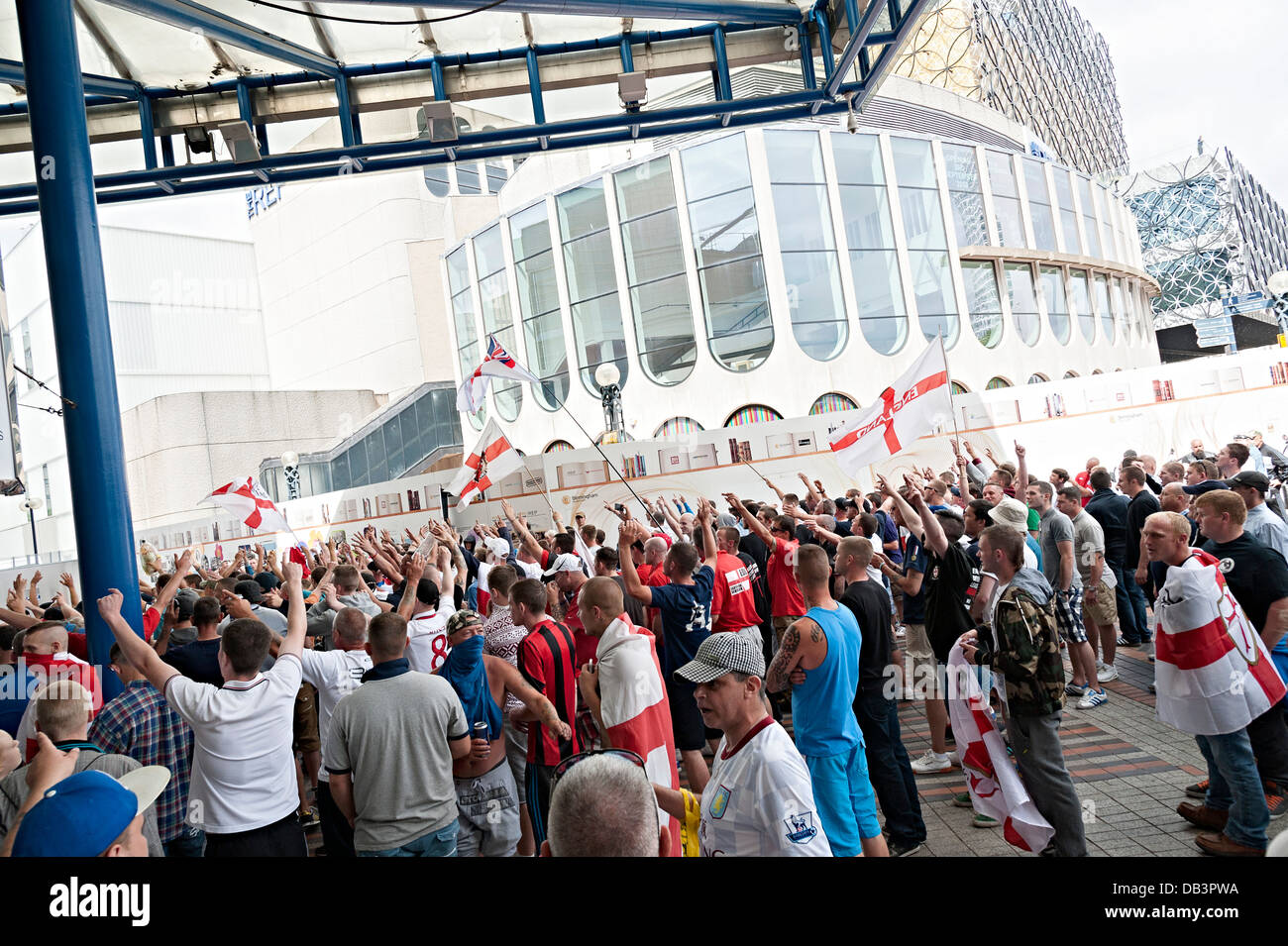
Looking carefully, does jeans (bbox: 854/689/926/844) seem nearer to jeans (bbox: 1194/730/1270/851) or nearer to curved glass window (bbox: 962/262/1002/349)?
jeans (bbox: 1194/730/1270/851)

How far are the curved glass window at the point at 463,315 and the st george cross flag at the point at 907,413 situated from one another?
31715 millimetres

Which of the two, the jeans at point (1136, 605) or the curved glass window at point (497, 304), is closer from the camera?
the jeans at point (1136, 605)

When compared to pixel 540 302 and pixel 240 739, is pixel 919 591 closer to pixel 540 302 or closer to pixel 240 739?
pixel 240 739

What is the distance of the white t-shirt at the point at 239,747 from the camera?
4.09m

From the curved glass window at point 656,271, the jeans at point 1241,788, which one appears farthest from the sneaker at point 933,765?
the curved glass window at point 656,271

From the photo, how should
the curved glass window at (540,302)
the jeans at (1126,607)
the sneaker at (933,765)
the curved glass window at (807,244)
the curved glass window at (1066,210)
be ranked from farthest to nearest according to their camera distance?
1. the curved glass window at (1066,210)
2. the curved glass window at (540,302)
3. the curved glass window at (807,244)
4. the jeans at (1126,607)
5. the sneaker at (933,765)

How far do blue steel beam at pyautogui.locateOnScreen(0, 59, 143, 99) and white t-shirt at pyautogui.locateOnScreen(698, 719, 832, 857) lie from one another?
7.62 m

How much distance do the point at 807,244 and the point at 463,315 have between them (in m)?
17.1

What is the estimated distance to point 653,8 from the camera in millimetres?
7051

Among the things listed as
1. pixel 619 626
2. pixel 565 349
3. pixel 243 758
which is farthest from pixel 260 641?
pixel 565 349

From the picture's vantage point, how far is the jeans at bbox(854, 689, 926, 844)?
17.7 feet

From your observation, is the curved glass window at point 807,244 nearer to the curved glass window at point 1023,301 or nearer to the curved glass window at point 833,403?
the curved glass window at point 833,403
